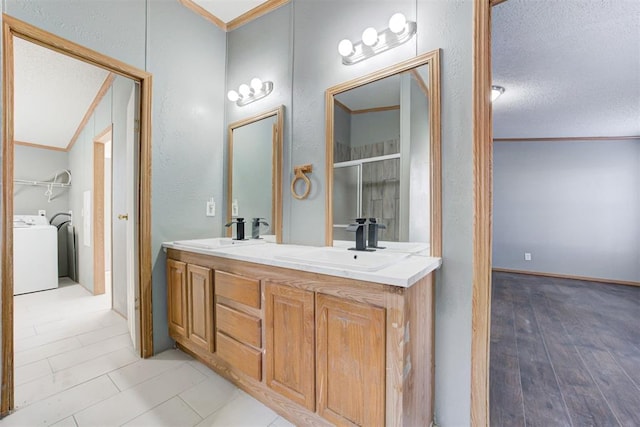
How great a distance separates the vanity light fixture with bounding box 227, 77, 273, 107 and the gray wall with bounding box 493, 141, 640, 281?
4.70 meters

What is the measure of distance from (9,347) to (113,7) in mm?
2138

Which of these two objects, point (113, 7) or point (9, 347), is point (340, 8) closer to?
point (113, 7)

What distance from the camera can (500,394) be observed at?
1.59m

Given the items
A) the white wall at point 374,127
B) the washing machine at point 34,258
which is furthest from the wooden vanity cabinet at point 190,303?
the washing machine at point 34,258

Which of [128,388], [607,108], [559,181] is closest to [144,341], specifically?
[128,388]

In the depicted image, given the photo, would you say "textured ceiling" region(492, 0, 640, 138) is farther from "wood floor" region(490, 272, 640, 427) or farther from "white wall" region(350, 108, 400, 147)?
"wood floor" region(490, 272, 640, 427)

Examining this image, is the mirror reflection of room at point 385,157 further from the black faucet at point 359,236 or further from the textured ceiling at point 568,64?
the textured ceiling at point 568,64

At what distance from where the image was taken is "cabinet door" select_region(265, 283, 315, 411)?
121 cm

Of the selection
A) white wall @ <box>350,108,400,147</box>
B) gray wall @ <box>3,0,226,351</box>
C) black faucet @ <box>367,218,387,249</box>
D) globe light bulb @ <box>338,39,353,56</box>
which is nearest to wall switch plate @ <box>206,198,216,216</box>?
gray wall @ <box>3,0,226,351</box>

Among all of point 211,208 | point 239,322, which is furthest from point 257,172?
point 239,322

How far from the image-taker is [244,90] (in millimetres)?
2258

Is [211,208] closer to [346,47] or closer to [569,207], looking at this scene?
[346,47]

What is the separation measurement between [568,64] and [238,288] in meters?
3.40

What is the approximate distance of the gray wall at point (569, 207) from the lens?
168 inches
